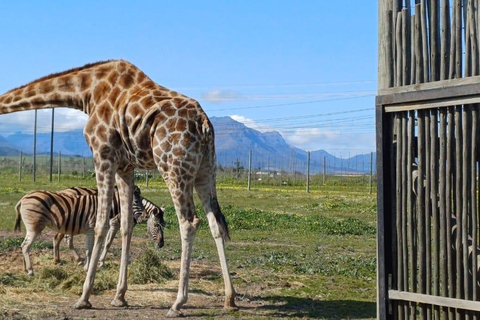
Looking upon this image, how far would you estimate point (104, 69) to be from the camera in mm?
10523

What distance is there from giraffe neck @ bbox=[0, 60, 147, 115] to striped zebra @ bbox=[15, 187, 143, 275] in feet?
7.52

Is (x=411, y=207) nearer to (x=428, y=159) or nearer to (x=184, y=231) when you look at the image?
(x=428, y=159)

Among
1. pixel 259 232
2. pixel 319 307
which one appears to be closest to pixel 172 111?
pixel 319 307

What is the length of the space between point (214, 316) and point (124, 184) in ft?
7.94

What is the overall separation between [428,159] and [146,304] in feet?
15.3

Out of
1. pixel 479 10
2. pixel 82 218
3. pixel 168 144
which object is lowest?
pixel 82 218

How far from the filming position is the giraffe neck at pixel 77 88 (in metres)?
10.3

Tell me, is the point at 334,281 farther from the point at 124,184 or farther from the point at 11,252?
the point at 11,252

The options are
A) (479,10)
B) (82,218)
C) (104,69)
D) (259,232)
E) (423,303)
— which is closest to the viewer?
(479,10)

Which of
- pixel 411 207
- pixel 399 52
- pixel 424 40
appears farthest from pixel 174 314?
pixel 424 40

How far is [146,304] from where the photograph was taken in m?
9.94

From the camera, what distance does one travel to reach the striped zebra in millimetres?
12430

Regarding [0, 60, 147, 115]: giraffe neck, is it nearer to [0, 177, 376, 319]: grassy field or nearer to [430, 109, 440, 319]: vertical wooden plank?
[0, 177, 376, 319]: grassy field

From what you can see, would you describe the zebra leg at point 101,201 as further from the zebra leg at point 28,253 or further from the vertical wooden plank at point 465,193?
the vertical wooden plank at point 465,193
